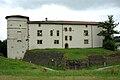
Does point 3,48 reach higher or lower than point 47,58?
higher

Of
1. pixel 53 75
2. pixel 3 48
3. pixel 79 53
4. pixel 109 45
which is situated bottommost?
pixel 53 75

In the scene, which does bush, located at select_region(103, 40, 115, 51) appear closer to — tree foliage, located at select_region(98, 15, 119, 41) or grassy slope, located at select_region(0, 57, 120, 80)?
tree foliage, located at select_region(98, 15, 119, 41)

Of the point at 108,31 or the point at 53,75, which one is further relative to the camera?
the point at 108,31

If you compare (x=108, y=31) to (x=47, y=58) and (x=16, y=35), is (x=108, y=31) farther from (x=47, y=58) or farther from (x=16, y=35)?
(x=16, y=35)

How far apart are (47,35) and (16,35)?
8.14 metres

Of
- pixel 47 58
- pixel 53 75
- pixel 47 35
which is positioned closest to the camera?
pixel 53 75

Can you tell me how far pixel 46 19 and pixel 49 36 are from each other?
689cm

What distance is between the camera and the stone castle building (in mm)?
78812

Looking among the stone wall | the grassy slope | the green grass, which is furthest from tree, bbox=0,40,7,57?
the grassy slope

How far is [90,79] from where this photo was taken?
92.1 ft

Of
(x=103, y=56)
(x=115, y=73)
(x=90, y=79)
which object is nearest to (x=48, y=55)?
(x=103, y=56)

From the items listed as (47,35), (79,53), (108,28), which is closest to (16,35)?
(47,35)

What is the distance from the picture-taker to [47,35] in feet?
265

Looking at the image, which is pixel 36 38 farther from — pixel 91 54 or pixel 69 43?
pixel 91 54
